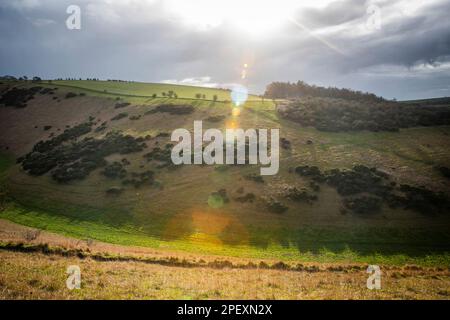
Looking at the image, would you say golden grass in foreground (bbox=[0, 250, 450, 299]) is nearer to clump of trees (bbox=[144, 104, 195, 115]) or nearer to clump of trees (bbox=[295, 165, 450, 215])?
clump of trees (bbox=[295, 165, 450, 215])

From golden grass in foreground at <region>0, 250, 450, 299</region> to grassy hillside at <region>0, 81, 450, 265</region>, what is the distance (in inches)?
375

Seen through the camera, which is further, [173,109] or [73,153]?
[173,109]

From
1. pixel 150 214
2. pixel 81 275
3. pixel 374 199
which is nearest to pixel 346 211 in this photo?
pixel 374 199

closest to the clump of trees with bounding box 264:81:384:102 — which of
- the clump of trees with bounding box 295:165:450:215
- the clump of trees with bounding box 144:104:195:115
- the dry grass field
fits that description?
the clump of trees with bounding box 144:104:195:115

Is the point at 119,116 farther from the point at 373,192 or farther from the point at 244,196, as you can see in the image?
the point at 373,192

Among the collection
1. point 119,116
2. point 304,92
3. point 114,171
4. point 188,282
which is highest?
point 304,92

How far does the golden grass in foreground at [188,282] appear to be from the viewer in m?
15.6

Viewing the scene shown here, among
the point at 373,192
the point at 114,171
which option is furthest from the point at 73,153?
the point at 373,192

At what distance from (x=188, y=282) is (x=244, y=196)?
85.6ft

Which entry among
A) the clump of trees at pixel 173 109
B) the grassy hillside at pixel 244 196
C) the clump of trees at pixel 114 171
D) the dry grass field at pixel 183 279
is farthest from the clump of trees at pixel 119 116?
the dry grass field at pixel 183 279

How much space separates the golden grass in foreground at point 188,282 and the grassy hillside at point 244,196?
9.52 metres

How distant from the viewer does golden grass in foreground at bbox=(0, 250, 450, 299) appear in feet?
51.3

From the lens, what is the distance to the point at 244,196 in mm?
44562

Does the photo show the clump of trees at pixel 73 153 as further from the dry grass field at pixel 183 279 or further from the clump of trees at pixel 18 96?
the clump of trees at pixel 18 96
